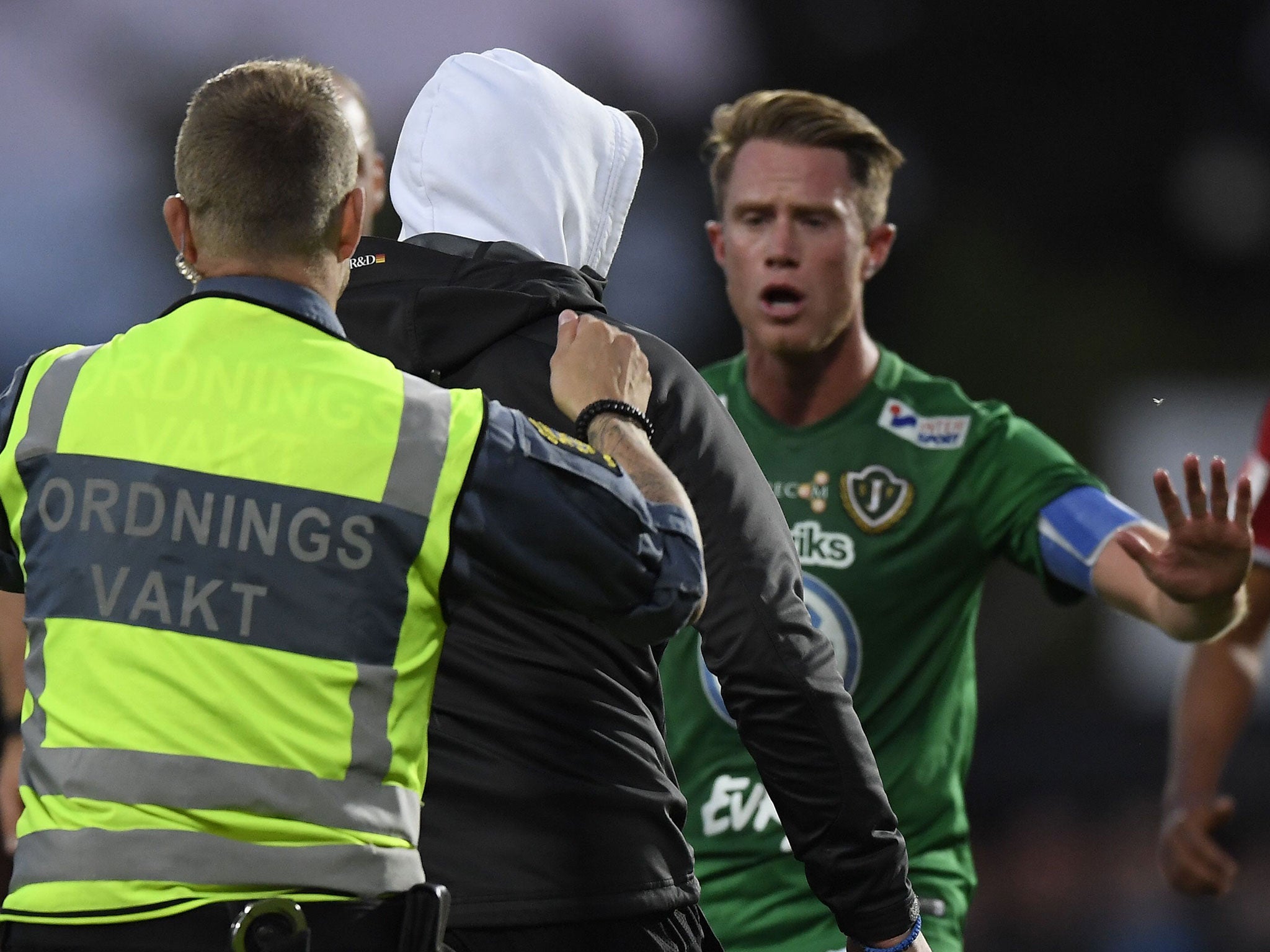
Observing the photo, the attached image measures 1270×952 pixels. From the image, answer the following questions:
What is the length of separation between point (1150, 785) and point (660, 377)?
15.9 ft

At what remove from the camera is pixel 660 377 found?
6.97 feet

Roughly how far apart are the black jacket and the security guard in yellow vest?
0.85ft

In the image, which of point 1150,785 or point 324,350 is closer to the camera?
point 324,350

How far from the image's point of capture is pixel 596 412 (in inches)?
76.3

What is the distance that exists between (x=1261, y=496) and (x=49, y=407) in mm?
2974

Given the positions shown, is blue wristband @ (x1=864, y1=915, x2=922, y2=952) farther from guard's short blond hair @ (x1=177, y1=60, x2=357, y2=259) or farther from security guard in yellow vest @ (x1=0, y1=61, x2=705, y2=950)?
guard's short blond hair @ (x1=177, y1=60, x2=357, y2=259)

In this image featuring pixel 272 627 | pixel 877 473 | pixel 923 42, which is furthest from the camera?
pixel 923 42

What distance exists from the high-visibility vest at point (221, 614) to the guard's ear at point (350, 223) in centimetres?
17

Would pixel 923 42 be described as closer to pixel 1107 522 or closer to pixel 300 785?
pixel 1107 522

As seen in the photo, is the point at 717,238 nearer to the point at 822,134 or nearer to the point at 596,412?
the point at 822,134

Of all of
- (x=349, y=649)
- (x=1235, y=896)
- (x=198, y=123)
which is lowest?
(x=1235, y=896)

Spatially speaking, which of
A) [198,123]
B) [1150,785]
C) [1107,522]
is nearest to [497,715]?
[198,123]

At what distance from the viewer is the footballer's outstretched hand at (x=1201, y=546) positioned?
2.91m

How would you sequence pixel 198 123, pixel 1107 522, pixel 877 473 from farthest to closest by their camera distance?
pixel 877 473
pixel 1107 522
pixel 198 123
